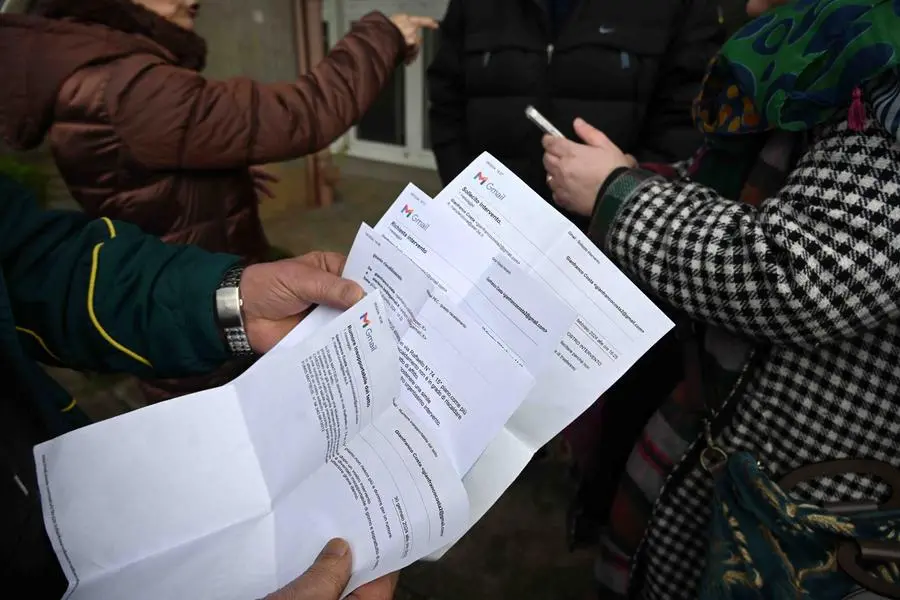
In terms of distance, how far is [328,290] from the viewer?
0.55 m

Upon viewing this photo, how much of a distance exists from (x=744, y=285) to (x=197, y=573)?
0.59 metres

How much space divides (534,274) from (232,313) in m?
0.37

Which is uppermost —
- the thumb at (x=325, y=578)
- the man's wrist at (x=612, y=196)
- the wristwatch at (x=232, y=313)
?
the man's wrist at (x=612, y=196)

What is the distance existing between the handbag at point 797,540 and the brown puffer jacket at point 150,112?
93 centimetres

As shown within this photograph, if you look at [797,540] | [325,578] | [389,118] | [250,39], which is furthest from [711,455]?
[389,118]

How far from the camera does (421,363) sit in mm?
508

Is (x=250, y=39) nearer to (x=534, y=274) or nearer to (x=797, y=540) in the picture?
(x=534, y=274)

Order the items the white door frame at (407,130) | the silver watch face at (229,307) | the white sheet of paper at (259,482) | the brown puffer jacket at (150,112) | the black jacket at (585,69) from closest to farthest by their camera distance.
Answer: the white sheet of paper at (259,482)
the silver watch face at (229,307)
the brown puffer jacket at (150,112)
the black jacket at (585,69)
the white door frame at (407,130)

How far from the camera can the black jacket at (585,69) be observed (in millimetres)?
1129

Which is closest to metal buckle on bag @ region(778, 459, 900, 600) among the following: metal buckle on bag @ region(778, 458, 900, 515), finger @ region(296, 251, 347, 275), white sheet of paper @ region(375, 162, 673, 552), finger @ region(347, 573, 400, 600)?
metal buckle on bag @ region(778, 458, 900, 515)

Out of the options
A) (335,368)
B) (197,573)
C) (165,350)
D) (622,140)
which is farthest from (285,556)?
(622,140)

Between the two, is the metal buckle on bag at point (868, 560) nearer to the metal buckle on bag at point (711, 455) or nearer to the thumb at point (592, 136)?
the metal buckle on bag at point (711, 455)

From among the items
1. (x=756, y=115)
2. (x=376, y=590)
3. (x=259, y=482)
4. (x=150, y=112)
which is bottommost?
(x=376, y=590)

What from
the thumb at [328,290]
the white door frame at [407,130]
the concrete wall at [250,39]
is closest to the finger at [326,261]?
the thumb at [328,290]
